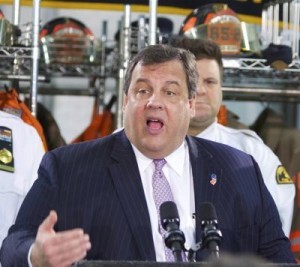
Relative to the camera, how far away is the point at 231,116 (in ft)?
23.1

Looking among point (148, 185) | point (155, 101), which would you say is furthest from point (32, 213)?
point (155, 101)

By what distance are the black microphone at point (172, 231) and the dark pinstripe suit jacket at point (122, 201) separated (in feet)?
1.76

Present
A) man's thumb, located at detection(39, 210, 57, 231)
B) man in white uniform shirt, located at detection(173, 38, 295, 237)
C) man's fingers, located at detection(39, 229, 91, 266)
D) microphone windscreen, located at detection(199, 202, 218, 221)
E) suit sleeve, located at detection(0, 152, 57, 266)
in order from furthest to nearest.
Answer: man in white uniform shirt, located at detection(173, 38, 295, 237), suit sleeve, located at detection(0, 152, 57, 266), microphone windscreen, located at detection(199, 202, 218, 221), man's thumb, located at detection(39, 210, 57, 231), man's fingers, located at detection(39, 229, 91, 266)

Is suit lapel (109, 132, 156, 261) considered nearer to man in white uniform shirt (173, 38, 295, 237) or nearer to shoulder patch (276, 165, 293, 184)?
man in white uniform shirt (173, 38, 295, 237)

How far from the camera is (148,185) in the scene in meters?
4.29

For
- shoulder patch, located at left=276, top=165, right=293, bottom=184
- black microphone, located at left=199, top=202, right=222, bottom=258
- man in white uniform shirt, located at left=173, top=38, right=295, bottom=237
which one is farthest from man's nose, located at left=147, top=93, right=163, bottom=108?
shoulder patch, located at left=276, top=165, right=293, bottom=184

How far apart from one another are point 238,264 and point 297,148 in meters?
4.34

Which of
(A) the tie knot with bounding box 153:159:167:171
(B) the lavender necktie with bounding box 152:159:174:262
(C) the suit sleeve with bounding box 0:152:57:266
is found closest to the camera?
(C) the suit sleeve with bounding box 0:152:57:266

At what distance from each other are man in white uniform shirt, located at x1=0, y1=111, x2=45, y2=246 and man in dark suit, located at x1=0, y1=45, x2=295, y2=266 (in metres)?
1.23

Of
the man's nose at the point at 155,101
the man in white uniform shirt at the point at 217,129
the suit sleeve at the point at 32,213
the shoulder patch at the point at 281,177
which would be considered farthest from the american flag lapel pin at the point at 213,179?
the shoulder patch at the point at 281,177

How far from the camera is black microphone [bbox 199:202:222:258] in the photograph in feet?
11.4

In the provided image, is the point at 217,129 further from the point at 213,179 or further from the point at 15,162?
the point at 213,179

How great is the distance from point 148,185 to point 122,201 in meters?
0.14


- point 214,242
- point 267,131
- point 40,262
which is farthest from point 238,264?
point 267,131
